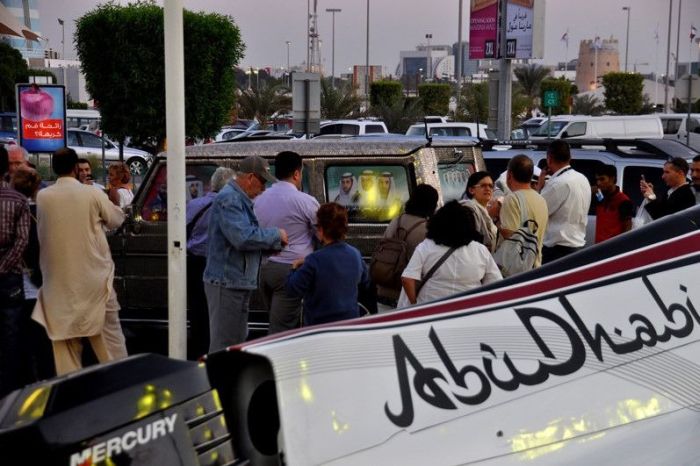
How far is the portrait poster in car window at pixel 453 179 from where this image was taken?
954 cm

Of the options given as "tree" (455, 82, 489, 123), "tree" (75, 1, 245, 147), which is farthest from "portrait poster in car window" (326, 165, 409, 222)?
"tree" (455, 82, 489, 123)

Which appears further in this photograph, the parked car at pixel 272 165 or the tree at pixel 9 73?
the tree at pixel 9 73

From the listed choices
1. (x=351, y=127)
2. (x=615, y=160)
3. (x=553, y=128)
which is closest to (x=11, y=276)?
(x=615, y=160)

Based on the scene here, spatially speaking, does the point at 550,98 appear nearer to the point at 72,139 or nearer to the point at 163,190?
the point at 72,139

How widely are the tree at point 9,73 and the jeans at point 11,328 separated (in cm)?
4644

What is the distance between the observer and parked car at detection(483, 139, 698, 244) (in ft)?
45.1

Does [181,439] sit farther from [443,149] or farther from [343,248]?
[443,149]

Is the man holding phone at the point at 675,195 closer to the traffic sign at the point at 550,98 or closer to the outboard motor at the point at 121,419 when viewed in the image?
the outboard motor at the point at 121,419

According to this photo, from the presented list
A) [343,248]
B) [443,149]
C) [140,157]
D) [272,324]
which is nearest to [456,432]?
[343,248]

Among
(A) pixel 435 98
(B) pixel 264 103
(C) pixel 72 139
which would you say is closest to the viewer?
(C) pixel 72 139

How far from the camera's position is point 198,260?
871cm

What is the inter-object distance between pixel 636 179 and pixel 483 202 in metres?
5.89

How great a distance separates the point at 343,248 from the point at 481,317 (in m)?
3.13

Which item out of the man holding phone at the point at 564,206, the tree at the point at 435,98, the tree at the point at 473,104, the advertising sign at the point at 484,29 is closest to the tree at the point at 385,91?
the tree at the point at 435,98
